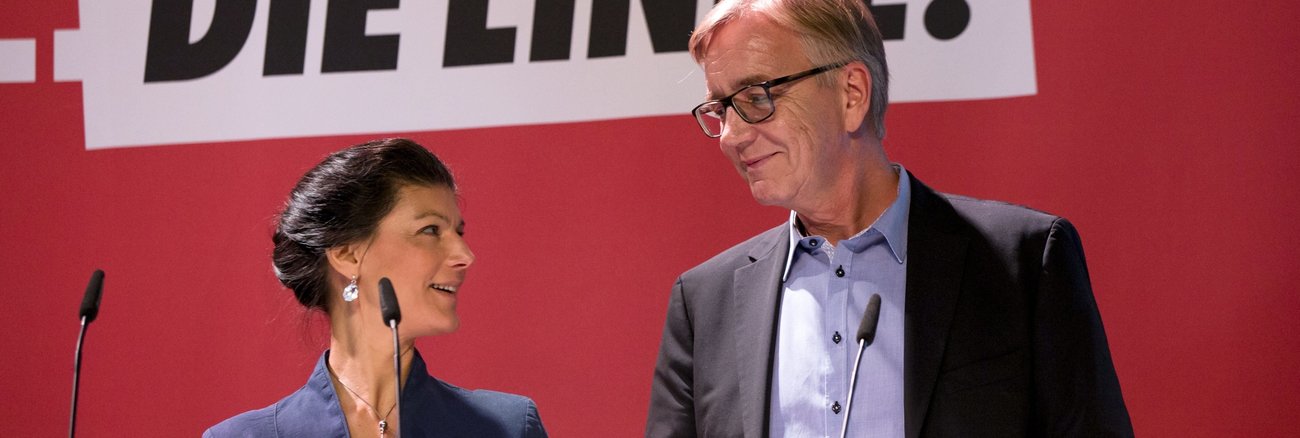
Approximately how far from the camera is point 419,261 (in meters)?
1.98

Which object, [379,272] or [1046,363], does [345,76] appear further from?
[1046,363]

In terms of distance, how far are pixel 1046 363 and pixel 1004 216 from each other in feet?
0.82

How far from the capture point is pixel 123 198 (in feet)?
9.30

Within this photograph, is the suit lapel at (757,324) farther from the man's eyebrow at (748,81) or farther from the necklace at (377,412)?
the necklace at (377,412)

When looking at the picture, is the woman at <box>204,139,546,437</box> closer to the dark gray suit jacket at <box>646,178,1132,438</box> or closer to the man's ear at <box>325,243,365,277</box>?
the man's ear at <box>325,243,365,277</box>

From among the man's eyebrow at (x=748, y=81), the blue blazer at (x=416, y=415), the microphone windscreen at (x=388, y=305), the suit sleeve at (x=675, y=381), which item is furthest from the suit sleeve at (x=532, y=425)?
the man's eyebrow at (x=748, y=81)

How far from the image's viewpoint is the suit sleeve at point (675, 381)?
6.57 ft

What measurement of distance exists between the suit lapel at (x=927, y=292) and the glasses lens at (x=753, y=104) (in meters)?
0.28

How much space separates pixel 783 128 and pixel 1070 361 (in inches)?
21.8

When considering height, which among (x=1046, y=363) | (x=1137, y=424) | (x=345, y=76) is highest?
(x=345, y=76)

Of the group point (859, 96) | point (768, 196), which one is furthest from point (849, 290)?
point (859, 96)

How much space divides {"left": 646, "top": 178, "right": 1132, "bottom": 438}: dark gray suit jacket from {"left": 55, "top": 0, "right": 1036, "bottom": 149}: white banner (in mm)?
893

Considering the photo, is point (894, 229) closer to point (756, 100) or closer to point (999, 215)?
point (999, 215)

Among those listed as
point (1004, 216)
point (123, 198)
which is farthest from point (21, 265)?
point (1004, 216)
